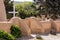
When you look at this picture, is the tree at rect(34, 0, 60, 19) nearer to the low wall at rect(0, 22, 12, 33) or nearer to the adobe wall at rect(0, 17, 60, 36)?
the adobe wall at rect(0, 17, 60, 36)

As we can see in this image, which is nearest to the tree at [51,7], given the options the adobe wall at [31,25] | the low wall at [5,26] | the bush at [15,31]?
the adobe wall at [31,25]

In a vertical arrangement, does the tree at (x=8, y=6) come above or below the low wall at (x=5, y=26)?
below

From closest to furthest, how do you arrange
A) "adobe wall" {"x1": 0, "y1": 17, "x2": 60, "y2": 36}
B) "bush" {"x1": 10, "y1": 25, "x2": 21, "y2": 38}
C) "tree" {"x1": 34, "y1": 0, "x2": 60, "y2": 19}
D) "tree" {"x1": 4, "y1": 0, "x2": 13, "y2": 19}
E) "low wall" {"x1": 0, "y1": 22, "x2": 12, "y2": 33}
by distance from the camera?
"low wall" {"x1": 0, "y1": 22, "x2": 12, "y2": 33} < "adobe wall" {"x1": 0, "y1": 17, "x2": 60, "y2": 36} < "bush" {"x1": 10, "y1": 25, "x2": 21, "y2": 38} < "tree" {"x1": 34, "y1": 0, "x2": 60, "y2": 19} < "tree" {"x1": 4, "y1": 0, "x2": 13, "y2": 19}

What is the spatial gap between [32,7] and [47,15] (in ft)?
9.77

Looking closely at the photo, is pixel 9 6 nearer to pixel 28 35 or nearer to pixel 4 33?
pixel 28 35

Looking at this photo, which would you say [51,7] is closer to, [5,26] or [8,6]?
[8,6]

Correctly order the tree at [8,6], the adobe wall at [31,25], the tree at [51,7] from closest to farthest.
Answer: the adobe wall at [31,25] → the tree at [51,7] → the tree at [8,6]

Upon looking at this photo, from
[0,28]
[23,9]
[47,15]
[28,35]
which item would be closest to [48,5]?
[47,15]

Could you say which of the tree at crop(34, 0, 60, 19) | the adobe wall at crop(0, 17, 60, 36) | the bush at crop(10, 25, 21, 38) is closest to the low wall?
the adobe wall at crop(0, 17, 60, 36)

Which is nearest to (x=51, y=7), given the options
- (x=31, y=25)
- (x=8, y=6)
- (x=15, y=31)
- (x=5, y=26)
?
(x=8, y=6)

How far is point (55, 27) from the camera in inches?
810

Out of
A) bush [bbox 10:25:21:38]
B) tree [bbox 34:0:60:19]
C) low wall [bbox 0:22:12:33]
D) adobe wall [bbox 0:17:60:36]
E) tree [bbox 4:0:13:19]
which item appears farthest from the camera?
tree [bbox 4:0:13:19]

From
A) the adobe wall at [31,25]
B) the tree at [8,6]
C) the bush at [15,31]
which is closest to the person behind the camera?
the adobe wall at [31,25]

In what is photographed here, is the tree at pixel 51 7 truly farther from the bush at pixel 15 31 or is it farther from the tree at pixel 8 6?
the bush at pixel 15 31
